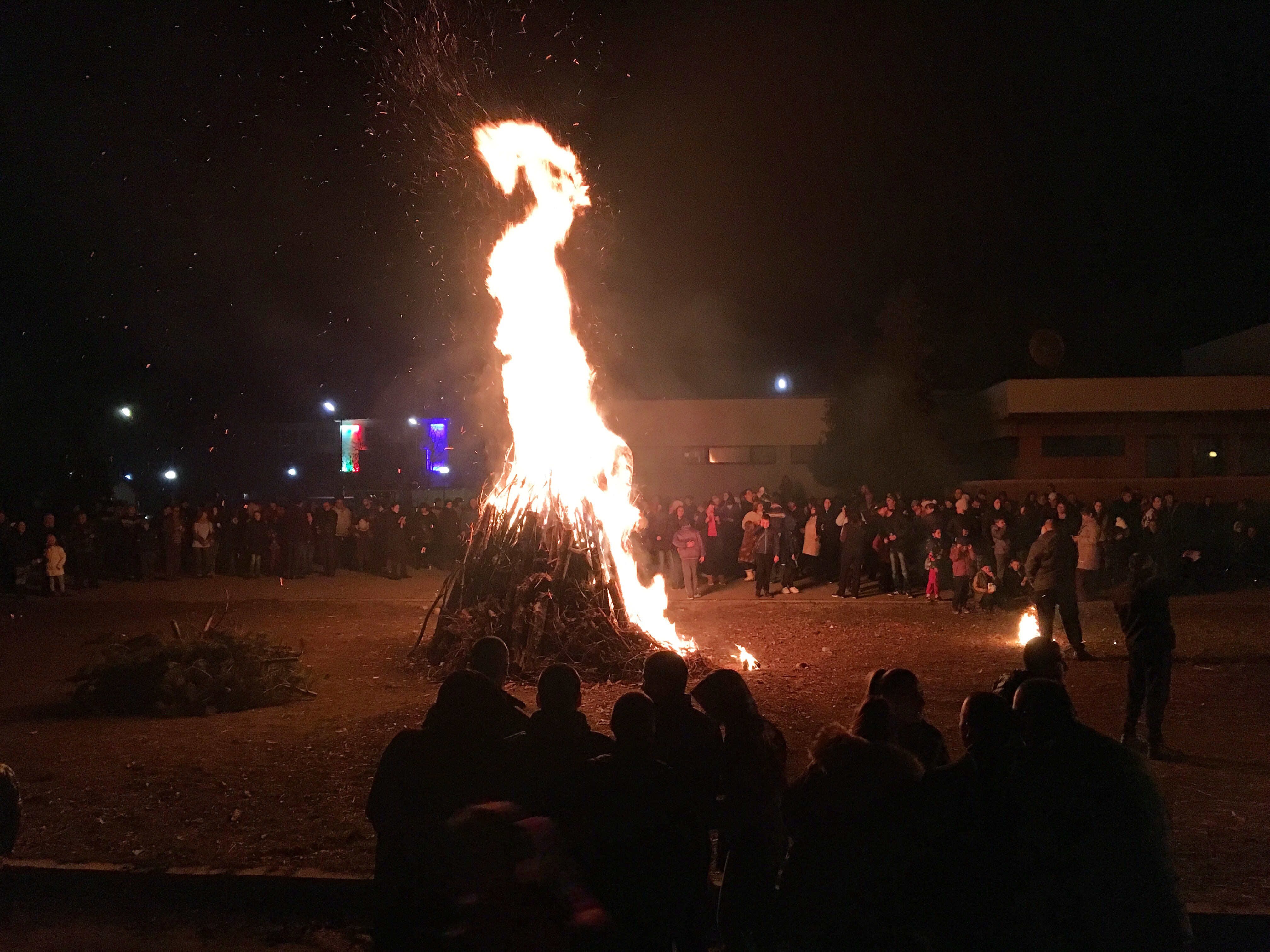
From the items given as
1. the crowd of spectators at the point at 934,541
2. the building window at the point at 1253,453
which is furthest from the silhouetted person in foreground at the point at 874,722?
the building window at the point at 1253,453

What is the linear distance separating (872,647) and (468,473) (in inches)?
1026

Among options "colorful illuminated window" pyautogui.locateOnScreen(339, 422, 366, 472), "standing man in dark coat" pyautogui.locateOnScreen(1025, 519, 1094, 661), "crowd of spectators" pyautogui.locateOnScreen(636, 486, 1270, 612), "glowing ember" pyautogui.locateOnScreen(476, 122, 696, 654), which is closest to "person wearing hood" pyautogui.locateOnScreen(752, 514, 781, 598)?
"crowd of spectators" pyautogui.locateOnScreen(636, 486, 1270, 612)

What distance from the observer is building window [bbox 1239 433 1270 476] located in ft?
94.9

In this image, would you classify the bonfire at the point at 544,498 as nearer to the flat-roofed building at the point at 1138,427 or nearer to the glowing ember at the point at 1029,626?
the glowing ember at the point at 1029,626

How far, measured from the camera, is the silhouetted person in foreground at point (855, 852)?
3160mm

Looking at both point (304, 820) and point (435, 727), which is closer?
point (435, 727)

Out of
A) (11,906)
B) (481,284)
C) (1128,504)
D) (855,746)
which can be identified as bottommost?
(11,906)

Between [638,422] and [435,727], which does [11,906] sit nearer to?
[435,727]

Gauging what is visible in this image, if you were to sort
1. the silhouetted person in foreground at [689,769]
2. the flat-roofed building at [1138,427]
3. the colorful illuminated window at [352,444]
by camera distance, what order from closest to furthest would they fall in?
the silhouetted person in foreground at [689,769]
the flat-roofed building at [1138,427]
the colorful illuminated window at [352,444]

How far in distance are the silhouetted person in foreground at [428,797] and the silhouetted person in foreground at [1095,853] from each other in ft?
6.05

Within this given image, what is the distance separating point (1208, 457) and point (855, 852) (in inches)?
1214

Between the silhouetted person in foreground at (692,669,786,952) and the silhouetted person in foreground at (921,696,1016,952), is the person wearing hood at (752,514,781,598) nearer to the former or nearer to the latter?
the silhouetted person in foreground at (692,669,786,952)

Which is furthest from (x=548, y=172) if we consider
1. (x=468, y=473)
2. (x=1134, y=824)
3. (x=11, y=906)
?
(x=468, y=473)

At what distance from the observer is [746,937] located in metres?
3.95
